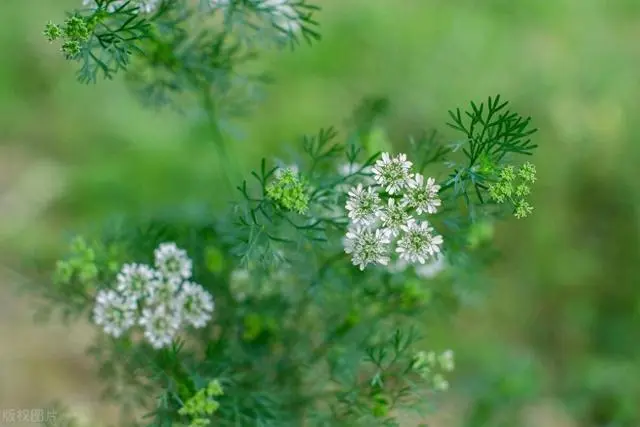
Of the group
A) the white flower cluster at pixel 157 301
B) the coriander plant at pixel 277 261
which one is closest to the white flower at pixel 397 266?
the coriander plant at pixel 277 261

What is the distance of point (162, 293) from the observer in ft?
3.28

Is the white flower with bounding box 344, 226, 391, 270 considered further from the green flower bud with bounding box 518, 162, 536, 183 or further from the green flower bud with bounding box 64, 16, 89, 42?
the green flower bud with bounding box 64, 16, 89, 42

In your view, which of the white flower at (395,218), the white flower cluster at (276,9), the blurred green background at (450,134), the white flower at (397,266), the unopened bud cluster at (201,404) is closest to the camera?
the white flower at (395,218)

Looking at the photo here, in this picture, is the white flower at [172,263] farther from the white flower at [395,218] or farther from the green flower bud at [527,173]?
the green flower bud at [527,173]

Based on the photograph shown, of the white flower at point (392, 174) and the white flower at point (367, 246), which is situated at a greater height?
the white flower at point (392, 174)

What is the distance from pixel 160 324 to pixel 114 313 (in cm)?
6

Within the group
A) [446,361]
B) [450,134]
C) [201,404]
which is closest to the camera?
[201,404]

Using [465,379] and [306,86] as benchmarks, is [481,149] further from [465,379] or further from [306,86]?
[306,86]

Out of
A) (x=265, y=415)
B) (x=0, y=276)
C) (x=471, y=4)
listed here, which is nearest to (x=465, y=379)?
(x=265, y=415)

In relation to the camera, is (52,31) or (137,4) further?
(137,4)

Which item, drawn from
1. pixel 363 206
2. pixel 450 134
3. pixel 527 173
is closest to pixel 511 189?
pixel 527 173

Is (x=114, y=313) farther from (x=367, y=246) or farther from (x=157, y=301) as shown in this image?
(x=367, y=246)

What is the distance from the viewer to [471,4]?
273 centimetres

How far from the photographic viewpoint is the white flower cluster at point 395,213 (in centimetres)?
83
